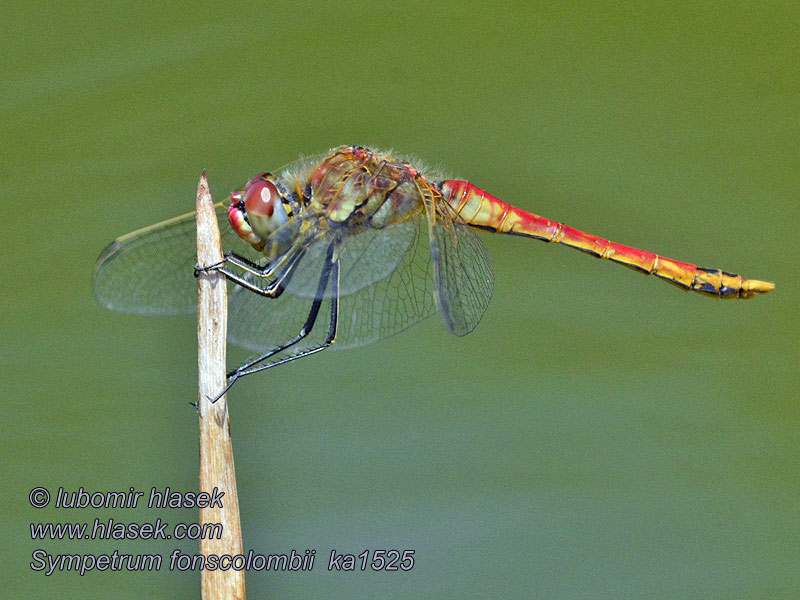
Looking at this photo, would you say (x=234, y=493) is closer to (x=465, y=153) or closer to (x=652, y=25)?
(x=465, y=153)

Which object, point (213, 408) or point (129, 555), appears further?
point (129, 555)

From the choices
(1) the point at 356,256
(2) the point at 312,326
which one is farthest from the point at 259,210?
(2) the point at 312,326

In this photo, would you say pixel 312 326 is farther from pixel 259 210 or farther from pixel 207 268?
pixel 207 268

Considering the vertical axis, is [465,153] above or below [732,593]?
above

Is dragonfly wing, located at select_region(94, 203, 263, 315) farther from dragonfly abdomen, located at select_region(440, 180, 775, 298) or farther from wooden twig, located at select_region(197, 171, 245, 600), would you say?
dragonfly abdomen, located at select_region(440, 180, 775, 298)

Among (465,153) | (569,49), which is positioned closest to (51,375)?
(465,153)
